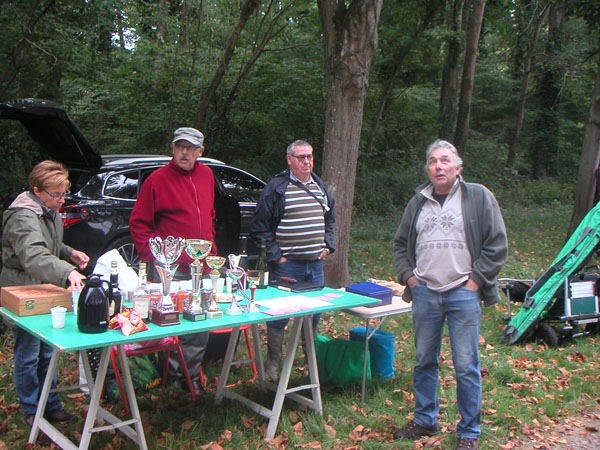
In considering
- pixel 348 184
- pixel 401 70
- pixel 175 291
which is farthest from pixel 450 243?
pixel 401 70

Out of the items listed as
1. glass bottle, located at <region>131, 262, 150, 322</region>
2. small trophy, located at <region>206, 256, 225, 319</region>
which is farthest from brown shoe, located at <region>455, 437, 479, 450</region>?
glass bottle, located at <region>131, 262, 150, 322</region>

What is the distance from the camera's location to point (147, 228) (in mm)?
4090

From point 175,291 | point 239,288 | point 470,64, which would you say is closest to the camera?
point 175,291

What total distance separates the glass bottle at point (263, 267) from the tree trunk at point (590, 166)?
24.1ft

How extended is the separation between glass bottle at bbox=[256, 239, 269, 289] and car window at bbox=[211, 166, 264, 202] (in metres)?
2.94

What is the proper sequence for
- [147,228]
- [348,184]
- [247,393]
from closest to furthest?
[147,228] < [247,393] < [348,184]

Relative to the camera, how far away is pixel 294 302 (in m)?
3.81

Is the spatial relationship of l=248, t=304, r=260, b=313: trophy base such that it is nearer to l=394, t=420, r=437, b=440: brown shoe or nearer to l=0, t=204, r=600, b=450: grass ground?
l=0, t=204, r=600, b=450: grass ground

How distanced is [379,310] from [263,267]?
0.88 m

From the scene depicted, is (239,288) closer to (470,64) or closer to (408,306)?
(408,306)

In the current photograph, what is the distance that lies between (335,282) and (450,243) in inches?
133

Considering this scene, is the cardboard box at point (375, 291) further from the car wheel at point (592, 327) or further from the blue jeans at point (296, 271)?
the car wheel at point (592, 327)

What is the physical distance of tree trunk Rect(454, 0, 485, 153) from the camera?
1508 cm

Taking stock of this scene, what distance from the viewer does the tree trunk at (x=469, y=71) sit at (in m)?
15.1
